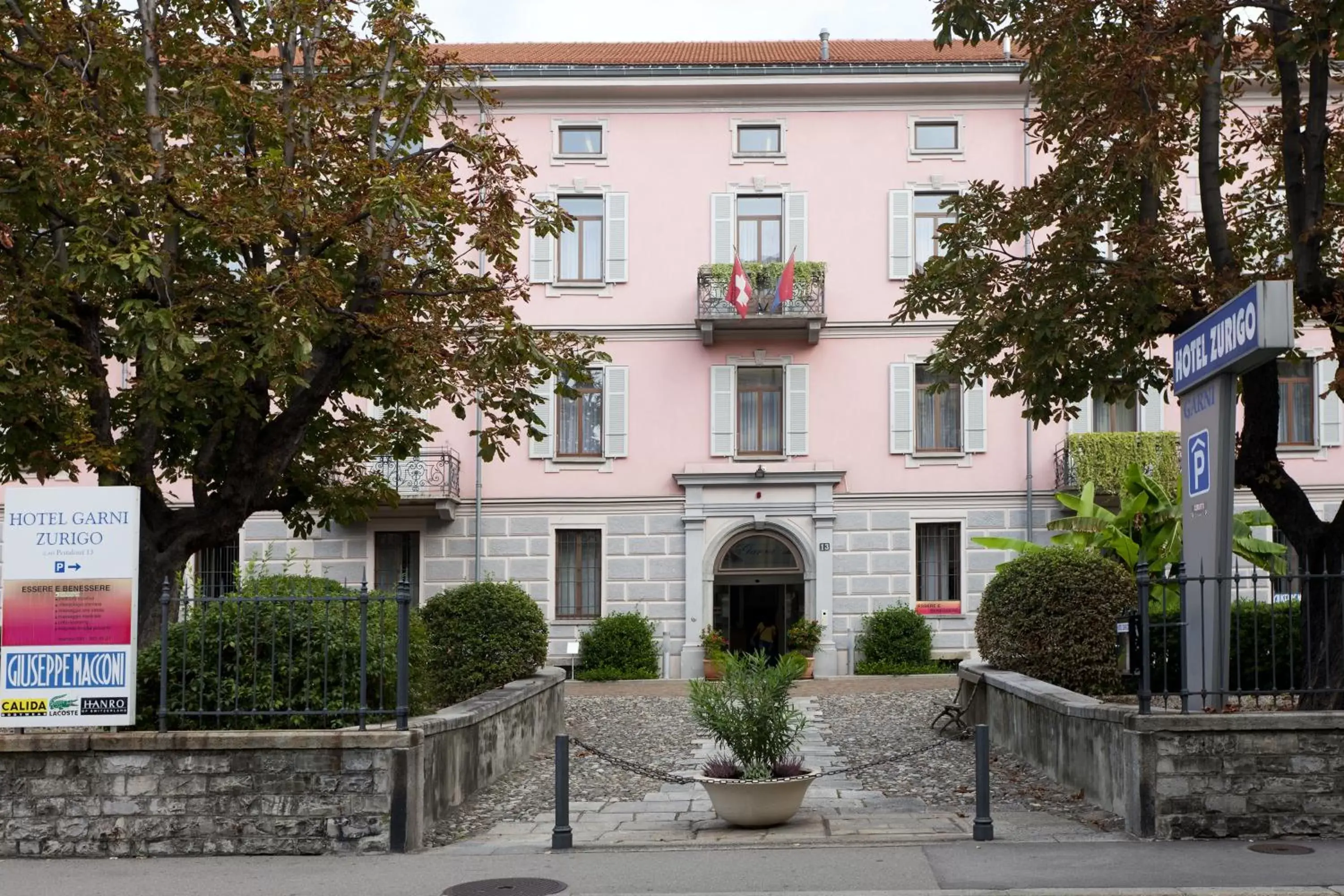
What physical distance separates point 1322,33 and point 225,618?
9.67 metres

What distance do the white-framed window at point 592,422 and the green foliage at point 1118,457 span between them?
29.1 ft

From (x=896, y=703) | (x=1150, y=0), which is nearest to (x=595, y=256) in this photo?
(x=896, y=703)

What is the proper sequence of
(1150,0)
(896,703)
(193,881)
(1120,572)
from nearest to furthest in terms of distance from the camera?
(193,881) < (1150,0) < (1120,572) < (896,703)

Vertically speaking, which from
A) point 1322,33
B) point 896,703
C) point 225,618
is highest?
point 1322,33

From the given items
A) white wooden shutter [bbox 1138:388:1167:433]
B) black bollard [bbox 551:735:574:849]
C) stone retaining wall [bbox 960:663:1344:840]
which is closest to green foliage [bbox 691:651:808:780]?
black bollard [bbox 551:735:574:849]

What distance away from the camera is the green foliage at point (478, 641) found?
1719 centimetres

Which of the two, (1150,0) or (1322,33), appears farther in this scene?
(1150,0)

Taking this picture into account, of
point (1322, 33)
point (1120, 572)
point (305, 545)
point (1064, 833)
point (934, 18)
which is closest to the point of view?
point (1064, 833)

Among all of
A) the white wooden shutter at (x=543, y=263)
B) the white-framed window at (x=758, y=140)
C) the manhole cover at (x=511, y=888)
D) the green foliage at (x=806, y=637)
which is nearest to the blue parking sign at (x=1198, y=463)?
the manhole cover at (x=511, y=888)

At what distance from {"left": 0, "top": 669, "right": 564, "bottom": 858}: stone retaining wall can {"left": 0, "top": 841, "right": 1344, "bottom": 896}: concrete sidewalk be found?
0.51 feet

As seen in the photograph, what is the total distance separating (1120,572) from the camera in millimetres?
15836

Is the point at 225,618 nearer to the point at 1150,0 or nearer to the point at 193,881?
the point at 193,881

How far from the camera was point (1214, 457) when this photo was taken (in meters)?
11.1

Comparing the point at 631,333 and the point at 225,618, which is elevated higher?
the point at 631,333
